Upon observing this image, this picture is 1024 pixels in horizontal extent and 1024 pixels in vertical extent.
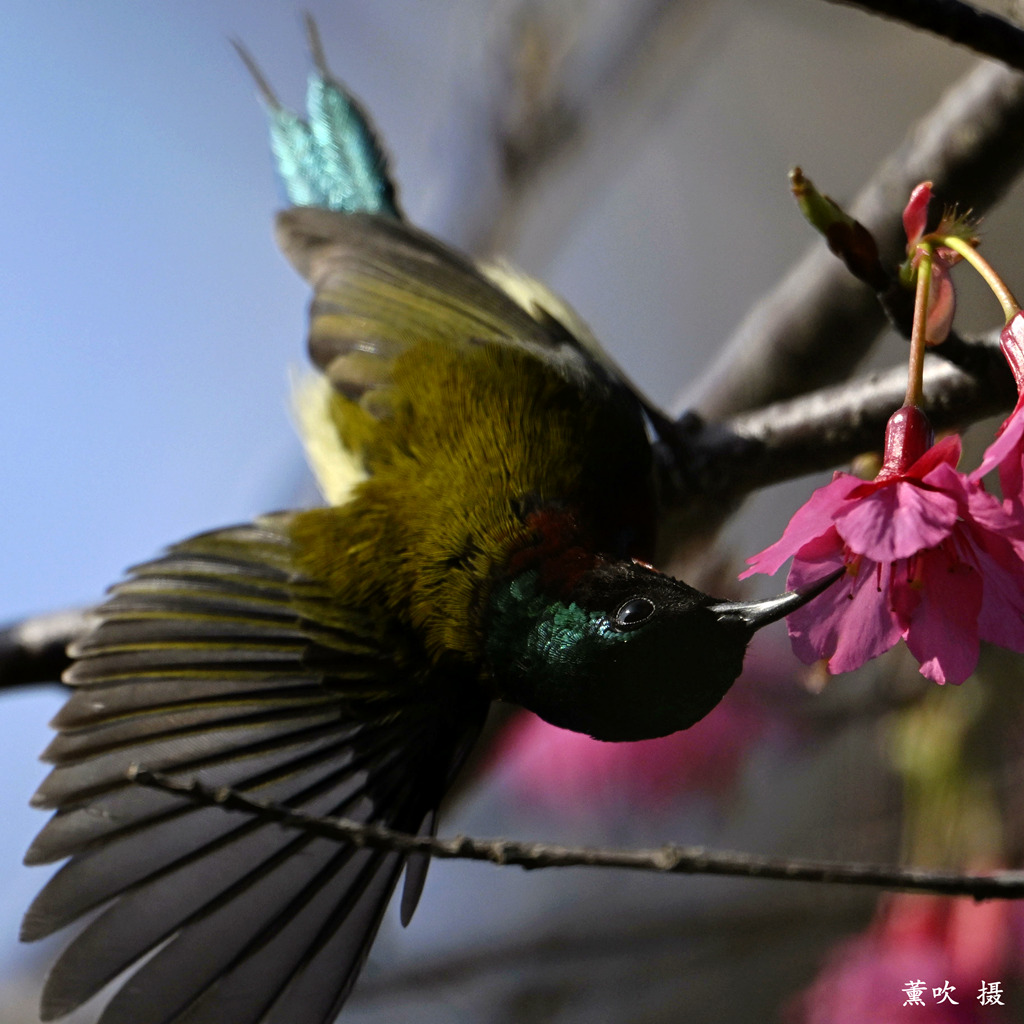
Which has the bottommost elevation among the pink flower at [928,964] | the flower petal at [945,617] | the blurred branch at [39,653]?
the pink flower at [928,964]

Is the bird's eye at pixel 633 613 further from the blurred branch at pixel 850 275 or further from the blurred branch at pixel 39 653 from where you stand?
the blurred branch at pixel 39 653

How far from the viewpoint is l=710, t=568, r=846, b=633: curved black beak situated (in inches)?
34.4

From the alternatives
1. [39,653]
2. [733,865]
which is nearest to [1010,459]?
[733,865]

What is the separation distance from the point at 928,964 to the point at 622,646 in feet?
2.53

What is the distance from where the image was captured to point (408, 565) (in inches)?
55.1

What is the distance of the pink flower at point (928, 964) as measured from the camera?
4.65 ft

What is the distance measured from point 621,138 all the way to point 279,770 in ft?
6.08

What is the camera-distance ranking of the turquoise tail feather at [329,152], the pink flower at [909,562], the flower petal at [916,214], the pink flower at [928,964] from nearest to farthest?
1. the pink flower at [909,562]
2. the flower petal at [916,214]
3. the pink flower at [928,964]
4. the turquoise tail feather at [329,152]

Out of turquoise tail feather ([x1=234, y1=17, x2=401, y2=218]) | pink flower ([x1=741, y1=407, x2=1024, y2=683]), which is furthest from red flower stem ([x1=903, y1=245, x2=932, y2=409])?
turquoise tail feather ([x1=234, y1=17, x2=401, y2=218])

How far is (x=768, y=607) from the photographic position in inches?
36.1

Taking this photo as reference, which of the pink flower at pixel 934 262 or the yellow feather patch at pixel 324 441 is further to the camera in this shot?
the yellow feather patch at pixel 324 441

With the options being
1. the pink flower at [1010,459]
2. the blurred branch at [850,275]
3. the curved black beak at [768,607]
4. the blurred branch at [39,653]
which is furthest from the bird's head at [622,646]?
the blurred branch at [39,653]

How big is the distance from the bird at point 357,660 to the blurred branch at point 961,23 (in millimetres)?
456

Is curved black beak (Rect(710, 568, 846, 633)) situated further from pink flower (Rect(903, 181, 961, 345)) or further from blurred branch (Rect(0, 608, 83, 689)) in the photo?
blurred branch (Rect(0, 608, 83, 689))
